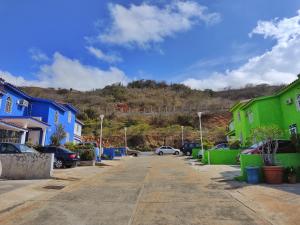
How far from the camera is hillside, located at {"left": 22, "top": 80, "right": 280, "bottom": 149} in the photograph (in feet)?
179

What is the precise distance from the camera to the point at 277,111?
79.9ft

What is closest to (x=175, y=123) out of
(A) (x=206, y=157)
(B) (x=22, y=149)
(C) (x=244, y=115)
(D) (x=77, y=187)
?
(C) (x=244, y=115)

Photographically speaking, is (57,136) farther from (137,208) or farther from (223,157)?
(137,208)

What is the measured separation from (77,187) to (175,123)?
5420 cm

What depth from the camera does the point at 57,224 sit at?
6066 mm

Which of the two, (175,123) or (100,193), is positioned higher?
(175,123)

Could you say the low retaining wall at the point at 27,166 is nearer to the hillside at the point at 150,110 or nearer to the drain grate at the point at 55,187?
the drain grate at the point at 55,187

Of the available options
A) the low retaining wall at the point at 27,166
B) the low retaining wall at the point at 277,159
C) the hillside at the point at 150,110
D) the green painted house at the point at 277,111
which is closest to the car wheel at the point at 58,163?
the low retaining wall at the point at 27,166

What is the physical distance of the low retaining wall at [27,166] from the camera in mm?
13875

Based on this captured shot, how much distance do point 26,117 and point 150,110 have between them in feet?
192

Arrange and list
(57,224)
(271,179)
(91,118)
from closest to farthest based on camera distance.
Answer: (57,224) → (271,179) → (91,118)

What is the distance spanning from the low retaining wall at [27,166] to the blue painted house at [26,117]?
795 cm

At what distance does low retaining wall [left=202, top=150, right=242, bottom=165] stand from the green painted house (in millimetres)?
1767

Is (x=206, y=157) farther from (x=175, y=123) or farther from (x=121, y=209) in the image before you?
(x=175, y=123)
